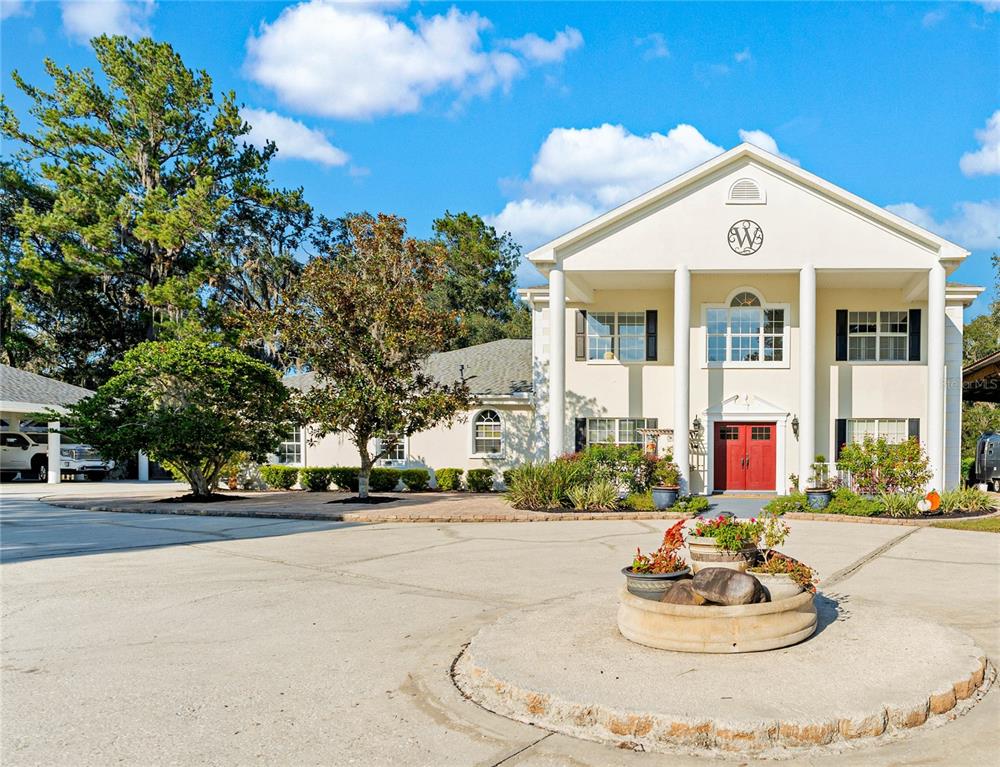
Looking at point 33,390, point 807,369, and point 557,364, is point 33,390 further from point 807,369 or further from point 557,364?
point 807,369

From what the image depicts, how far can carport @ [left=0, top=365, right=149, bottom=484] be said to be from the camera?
98.7 feet

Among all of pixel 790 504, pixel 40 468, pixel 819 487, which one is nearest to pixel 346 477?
pixel 790 504

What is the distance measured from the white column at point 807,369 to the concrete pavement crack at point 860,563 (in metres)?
5.46

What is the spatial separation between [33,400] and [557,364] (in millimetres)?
22233

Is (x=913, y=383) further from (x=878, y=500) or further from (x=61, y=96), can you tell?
(x=61, y=96)

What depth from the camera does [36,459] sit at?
3359 cm

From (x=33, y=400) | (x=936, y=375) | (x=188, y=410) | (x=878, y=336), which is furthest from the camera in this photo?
(x=33, y=400)

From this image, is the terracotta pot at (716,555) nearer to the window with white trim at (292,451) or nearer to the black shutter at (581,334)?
the black shutter at (581,334)

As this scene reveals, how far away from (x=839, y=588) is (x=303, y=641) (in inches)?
248

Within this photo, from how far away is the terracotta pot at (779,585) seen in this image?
22.7 feet

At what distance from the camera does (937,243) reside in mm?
20344

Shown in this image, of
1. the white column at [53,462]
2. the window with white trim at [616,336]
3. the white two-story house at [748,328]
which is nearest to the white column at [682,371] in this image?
the white two-story house at [748,328]

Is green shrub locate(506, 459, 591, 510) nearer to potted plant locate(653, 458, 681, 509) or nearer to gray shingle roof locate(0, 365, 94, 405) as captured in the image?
potted plant locate(653, 458, 681, 509)

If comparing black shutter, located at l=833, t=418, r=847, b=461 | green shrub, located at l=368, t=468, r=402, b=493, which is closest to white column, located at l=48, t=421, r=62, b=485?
green shrub, located at l=368, t=468, r=402, b=493
